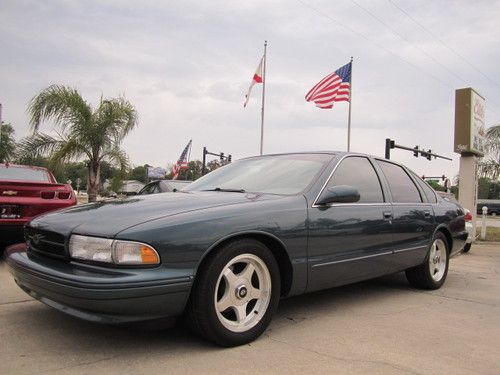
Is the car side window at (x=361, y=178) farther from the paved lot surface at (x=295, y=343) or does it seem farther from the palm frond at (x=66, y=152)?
the palm frond at (x=66, y=152)

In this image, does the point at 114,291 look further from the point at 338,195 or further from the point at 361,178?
the point at 361,178

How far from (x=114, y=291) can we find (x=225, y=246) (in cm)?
78

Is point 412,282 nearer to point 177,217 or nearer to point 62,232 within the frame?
point 177,217

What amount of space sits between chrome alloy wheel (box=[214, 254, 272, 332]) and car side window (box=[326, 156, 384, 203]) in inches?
46.0

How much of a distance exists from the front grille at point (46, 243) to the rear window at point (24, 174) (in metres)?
3.89

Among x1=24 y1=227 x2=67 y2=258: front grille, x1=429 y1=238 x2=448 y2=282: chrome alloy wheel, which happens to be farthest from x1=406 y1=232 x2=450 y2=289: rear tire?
x1=24 y1=227 x2=67 y2=258: front grille

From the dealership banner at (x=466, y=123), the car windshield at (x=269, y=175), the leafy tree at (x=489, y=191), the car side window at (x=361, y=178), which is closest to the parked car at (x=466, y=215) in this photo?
the car side window at (x=361, y=178)

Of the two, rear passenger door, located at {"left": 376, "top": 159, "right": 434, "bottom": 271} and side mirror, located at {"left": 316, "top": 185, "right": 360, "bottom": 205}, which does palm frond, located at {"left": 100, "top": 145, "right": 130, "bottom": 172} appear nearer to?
rear passenger door, located at {"left": 376, "top": 159, "right": 434, "bottom": 271}

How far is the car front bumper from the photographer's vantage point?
2830 millimetres

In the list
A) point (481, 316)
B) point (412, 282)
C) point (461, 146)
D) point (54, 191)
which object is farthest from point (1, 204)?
point (461, 146)

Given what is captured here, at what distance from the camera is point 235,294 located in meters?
3.35

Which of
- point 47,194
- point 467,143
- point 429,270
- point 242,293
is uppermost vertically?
point 467,143

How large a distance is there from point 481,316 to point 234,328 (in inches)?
98.4

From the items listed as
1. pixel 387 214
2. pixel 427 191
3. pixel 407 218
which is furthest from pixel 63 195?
pixel 427 191
